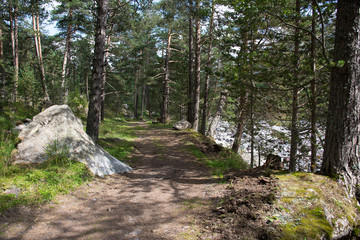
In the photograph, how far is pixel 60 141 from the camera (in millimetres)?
5117

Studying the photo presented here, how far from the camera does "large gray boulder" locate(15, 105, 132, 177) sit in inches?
186

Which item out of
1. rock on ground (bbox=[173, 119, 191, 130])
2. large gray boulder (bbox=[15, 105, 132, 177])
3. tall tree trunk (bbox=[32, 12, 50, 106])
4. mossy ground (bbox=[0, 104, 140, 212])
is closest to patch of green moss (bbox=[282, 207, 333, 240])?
mossy ground (bbox=[0, 104, 140, 212])

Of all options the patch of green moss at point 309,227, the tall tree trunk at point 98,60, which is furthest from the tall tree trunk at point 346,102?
the tall tree trunk at point 98,60

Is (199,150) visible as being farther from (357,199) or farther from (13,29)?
(13,29)

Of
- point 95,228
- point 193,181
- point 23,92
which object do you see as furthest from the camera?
point 23,92

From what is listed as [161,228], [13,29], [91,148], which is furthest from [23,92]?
[161,228]

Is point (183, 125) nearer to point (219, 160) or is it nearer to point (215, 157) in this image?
point (215, 157)

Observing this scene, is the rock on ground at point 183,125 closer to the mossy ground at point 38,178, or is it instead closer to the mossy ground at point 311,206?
the mossy ground at point 38,178

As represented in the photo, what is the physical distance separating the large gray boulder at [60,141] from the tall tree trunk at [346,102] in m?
Answer: 5.41

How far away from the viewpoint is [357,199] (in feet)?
12.6

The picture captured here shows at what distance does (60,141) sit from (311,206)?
556cm

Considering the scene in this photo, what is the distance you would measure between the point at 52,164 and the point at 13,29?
20758 mm

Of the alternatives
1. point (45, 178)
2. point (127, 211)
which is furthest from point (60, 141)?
point (127, 211)

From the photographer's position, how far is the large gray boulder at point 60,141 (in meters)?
4.71
